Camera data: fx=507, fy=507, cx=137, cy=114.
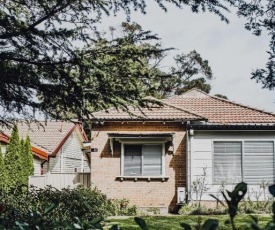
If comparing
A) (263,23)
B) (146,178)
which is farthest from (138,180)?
(263,23)

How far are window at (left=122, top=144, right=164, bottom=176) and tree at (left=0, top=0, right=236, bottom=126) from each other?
10825 millimetres

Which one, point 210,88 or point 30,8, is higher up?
point 210,88

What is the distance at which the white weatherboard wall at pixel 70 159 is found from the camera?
112 ft

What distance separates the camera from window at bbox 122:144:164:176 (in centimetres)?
1825

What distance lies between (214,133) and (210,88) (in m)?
40.3

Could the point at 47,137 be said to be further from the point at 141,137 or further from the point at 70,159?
the point at 141,137

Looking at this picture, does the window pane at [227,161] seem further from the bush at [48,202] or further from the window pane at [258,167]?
the bush at [48,202]

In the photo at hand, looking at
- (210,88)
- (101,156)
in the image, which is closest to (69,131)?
(101,156)

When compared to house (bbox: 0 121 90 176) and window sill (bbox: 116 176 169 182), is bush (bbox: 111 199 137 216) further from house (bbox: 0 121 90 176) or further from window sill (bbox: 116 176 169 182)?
house (bbox: 0 121 90 176)

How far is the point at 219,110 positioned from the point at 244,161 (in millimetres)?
3081

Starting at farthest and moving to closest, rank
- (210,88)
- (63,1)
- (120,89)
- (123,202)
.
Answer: (210,88) < (123,202) < (120,89) < (63,1)

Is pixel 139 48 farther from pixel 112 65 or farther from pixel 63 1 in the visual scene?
pixel 63 1

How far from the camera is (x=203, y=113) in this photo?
1980 centimetres

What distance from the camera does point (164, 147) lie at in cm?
1838
